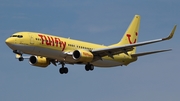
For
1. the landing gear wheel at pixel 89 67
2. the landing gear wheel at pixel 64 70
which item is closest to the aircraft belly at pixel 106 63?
the landing gear wheel at pixel 89 67

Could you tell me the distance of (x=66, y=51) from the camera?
3548 inches

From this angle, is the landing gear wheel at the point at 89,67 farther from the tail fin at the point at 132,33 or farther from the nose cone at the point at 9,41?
the tail fin at the point at 132,33

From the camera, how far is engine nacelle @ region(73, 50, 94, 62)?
3529 inches

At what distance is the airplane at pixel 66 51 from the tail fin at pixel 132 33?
4831mm

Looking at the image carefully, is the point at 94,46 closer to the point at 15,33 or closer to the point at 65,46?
the point at 65,46

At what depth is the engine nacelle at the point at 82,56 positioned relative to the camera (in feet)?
294

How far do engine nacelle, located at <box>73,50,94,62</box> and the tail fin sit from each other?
1473 centimetres

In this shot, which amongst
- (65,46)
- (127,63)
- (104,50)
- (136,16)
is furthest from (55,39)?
(136,16)

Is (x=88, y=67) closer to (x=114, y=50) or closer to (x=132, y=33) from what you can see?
(x=114, y=50)

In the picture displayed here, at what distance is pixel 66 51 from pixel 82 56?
2.44 m

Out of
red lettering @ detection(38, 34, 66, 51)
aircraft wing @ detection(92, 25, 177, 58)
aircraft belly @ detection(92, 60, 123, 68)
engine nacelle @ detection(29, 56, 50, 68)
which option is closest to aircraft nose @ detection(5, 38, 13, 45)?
red lettering @ detection(38, 34, 66, 51)

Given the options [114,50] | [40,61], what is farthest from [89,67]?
[40,61]

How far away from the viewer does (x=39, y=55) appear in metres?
87.8

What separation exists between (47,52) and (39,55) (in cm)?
128
